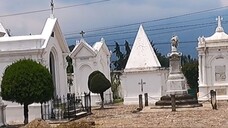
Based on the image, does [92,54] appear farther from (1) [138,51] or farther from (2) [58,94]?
(2) [58,94]

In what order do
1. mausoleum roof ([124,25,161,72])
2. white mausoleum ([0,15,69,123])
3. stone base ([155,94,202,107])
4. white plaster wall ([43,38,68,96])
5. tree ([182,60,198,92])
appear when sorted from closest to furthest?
white mausoleum ([0,15,69,123])
white plaster wall ([43,38,68,96])
stone base ([155,94,202,107])
mausoleum roof ([124,25,161,72])
tree ([182,60,198,92])

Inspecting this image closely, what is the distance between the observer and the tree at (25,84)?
2417 cm

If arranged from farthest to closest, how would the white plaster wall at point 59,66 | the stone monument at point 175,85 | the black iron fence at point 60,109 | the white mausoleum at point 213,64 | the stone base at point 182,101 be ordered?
the white mausoleum at point 213,64 < the stone monument at point 175,85 < the stone base at point 182,101 < the white plaster wall at point 59,66 < the black iron fence at point 60,109

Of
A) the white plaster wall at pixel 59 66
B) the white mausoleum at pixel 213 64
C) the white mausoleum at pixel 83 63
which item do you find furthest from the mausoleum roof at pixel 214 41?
the white plaster wall at pixel 59 66

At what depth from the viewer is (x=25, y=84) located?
24.2 m

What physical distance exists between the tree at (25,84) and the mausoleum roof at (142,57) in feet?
65.4

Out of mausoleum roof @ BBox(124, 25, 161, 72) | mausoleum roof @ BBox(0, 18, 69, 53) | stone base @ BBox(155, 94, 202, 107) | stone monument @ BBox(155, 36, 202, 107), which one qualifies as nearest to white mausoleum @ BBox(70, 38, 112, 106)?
mausoleum roof @ BBox(124, 25, 161, 72)

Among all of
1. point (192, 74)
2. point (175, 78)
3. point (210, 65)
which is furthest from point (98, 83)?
point (192, 74)

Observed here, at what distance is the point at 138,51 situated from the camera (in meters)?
45.5

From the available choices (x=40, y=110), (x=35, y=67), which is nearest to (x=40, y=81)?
(x=35, y=67)

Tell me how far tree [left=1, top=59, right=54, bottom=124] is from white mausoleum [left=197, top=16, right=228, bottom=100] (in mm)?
20639

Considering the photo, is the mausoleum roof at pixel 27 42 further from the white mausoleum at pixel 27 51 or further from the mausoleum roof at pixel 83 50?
the mausoleum roof at pixel 83 50

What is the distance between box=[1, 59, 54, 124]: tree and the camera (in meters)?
24.2

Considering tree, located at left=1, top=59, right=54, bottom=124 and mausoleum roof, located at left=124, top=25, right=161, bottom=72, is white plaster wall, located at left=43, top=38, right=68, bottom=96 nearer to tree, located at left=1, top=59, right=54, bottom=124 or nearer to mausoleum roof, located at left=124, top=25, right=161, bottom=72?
tree, located at left=1, top=59, right=54, bottom=124
